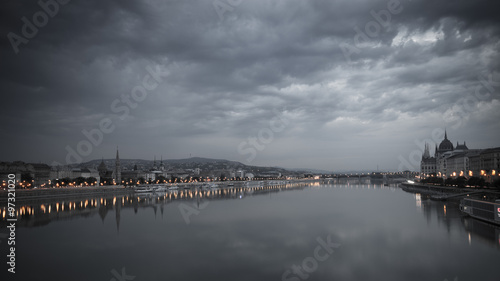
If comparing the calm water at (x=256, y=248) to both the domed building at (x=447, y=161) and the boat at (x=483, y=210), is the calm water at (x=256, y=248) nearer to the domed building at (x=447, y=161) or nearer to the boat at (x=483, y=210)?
the boat at (x=483, y=210)

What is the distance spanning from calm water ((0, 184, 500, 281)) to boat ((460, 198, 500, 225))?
775 millimetres

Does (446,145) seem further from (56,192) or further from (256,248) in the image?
(56,192)

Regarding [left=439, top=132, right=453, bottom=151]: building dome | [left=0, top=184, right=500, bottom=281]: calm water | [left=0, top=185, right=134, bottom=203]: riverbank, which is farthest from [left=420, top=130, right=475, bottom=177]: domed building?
[left=0, top=185, right=134, bottom=203]: riverbank

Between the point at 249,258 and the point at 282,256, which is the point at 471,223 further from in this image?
the point at 249,258

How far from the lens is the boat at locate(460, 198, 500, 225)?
20766 millimetres

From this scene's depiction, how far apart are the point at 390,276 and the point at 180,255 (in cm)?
883

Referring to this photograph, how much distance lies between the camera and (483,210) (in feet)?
74.2

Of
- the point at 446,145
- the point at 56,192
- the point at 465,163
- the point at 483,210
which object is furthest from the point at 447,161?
the point at 56,192

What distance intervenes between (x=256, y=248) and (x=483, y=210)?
55.2 feet

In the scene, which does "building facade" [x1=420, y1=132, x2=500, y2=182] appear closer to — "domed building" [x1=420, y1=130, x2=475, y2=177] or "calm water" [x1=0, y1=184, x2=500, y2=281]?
"domed building" [x1=420, y1=130, x2=475, y2=177]

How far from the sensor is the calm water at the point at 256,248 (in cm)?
1264

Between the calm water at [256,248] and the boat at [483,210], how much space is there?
775 millimetres

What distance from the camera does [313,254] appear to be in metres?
15.2

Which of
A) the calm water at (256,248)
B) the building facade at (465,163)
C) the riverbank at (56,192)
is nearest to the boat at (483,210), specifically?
the calm water at (256,248)
